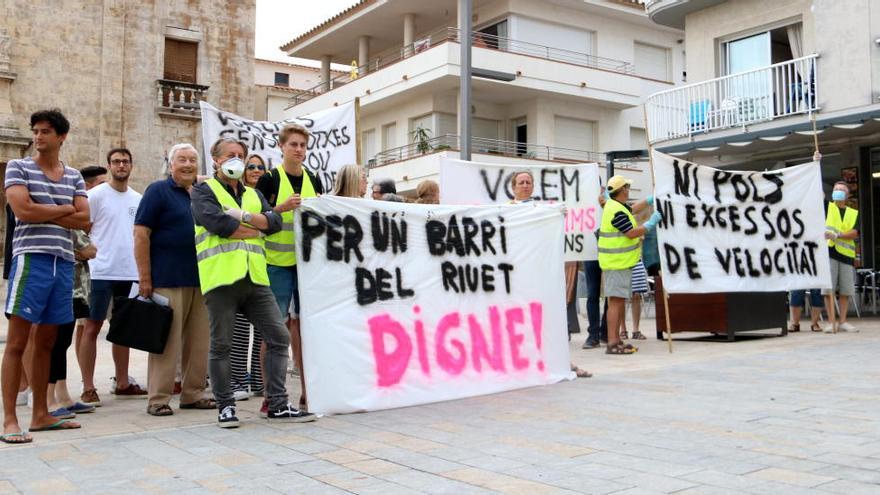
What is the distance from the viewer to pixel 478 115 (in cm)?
2938

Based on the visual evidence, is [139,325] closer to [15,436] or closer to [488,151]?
[15,436]

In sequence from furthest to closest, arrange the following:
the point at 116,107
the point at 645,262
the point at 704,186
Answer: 1. the point at 116,107
2. the point at 645,262
3. the point at 704,186

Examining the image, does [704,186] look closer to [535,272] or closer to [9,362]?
[535,272]

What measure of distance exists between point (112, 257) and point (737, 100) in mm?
15283

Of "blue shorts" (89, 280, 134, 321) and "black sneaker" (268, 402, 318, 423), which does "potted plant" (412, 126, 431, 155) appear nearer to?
"blue shorts" (89, 280, 134, 321)

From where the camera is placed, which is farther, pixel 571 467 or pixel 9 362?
pixel 9 362

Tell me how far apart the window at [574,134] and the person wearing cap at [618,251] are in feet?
67.3

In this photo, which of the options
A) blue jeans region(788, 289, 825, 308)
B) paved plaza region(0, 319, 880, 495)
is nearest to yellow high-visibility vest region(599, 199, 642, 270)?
paved plaza region(0, 319, 880, 495)

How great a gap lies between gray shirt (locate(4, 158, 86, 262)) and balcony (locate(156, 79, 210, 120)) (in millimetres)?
21393

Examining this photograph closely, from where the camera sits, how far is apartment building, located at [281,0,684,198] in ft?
90.6

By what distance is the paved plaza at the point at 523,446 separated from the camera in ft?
12.3

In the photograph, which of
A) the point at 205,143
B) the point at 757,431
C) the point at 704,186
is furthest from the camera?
the point at 704,186

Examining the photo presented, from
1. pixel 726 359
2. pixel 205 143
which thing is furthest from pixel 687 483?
pixel 205 143

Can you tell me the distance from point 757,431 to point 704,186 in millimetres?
5567
